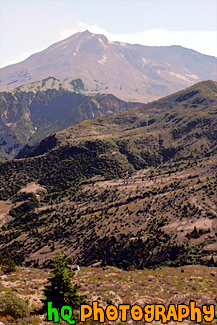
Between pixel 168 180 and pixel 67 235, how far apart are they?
82.4m

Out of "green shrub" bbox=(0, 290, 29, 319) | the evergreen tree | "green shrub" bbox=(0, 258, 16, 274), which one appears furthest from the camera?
"green shrub" bbox=(0, 258, 16, 274)

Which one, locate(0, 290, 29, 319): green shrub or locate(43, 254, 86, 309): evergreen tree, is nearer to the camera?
locate(0, 290, 29, 319): green shrub

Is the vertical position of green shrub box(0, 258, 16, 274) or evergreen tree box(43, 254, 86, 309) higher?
evergreen tree box(43, 254, 86, 309)

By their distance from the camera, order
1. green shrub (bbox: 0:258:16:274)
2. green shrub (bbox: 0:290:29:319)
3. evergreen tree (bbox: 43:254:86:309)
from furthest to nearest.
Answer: green shrub (bbox: 0:258:16:274)
evergreen tree (bbox: 43:254:86:309)
green shrub (bbox: 0:290:29:319)

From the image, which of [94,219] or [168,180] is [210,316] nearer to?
[94,219]

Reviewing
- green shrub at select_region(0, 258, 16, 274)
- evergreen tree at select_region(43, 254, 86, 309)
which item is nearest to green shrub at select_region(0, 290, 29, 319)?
evergreen tree at select_region(43, 254, 86, 309)

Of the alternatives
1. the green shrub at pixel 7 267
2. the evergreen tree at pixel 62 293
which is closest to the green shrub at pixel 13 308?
the evergreen tree at pixel 62 293

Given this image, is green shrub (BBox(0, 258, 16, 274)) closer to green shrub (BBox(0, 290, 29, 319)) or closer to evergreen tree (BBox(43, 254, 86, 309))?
evergreen tree (BBox(43, 254, 86, 309))

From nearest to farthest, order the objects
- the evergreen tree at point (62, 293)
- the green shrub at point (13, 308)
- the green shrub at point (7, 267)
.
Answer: the green shrub at point (13, 308)
the evergreen tree at point (62, 293)
the green shrub at point (7, 267)

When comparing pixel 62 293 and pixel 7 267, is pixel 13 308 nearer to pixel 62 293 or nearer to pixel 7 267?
pixel 62 293

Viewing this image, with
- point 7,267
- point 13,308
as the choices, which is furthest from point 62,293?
point 7,267

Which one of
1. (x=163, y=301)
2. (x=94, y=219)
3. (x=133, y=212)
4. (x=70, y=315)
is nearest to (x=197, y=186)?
(x=133, y=212)

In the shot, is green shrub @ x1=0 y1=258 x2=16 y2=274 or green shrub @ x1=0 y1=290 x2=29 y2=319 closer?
green shrub @ x1=0 y1=290 x2=29 y2=319

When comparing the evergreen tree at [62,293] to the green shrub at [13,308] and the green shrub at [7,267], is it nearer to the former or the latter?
the green shrub at [13,308]
